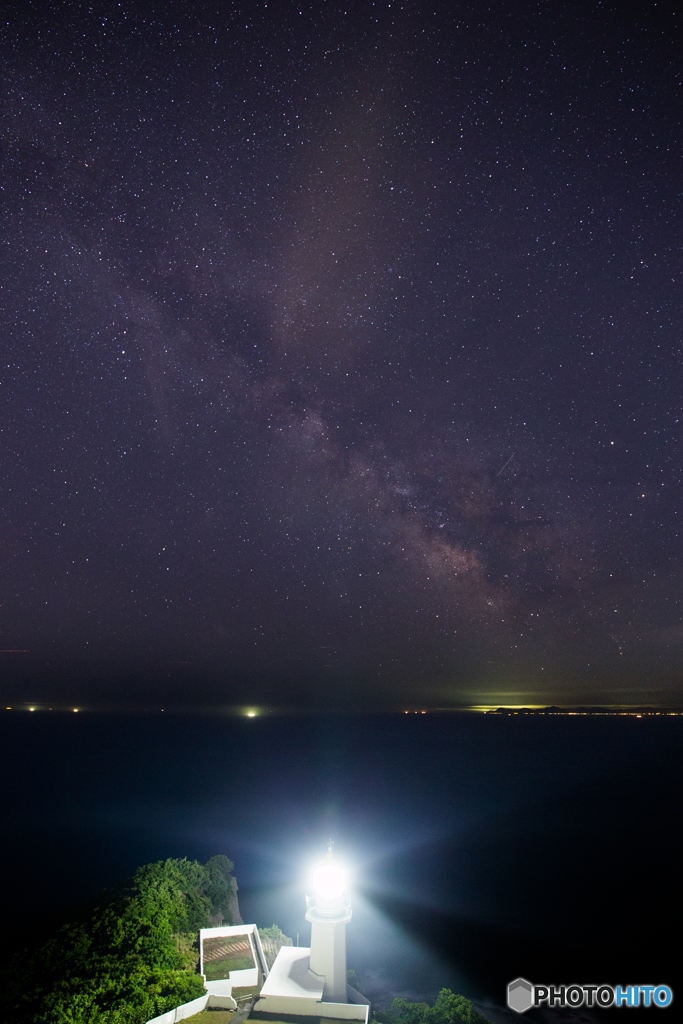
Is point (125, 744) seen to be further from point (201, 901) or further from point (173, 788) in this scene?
point (201, 901)

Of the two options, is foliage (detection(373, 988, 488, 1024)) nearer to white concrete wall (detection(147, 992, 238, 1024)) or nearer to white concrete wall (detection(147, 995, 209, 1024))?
white concrete wall (detection(147, 992, 238, 1024))

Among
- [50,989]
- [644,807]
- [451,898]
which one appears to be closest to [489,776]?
[644,807]

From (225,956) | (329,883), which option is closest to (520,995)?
(225,956)

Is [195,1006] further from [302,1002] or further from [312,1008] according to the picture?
[312,1008]

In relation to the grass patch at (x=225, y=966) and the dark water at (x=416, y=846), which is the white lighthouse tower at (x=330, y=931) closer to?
the grass patch at (x=225, y=966)

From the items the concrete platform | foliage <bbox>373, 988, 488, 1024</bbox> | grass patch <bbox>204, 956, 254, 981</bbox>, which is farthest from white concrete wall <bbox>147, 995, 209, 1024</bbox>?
foliage <bbox>373, 988, 488, 1024</bbox>
